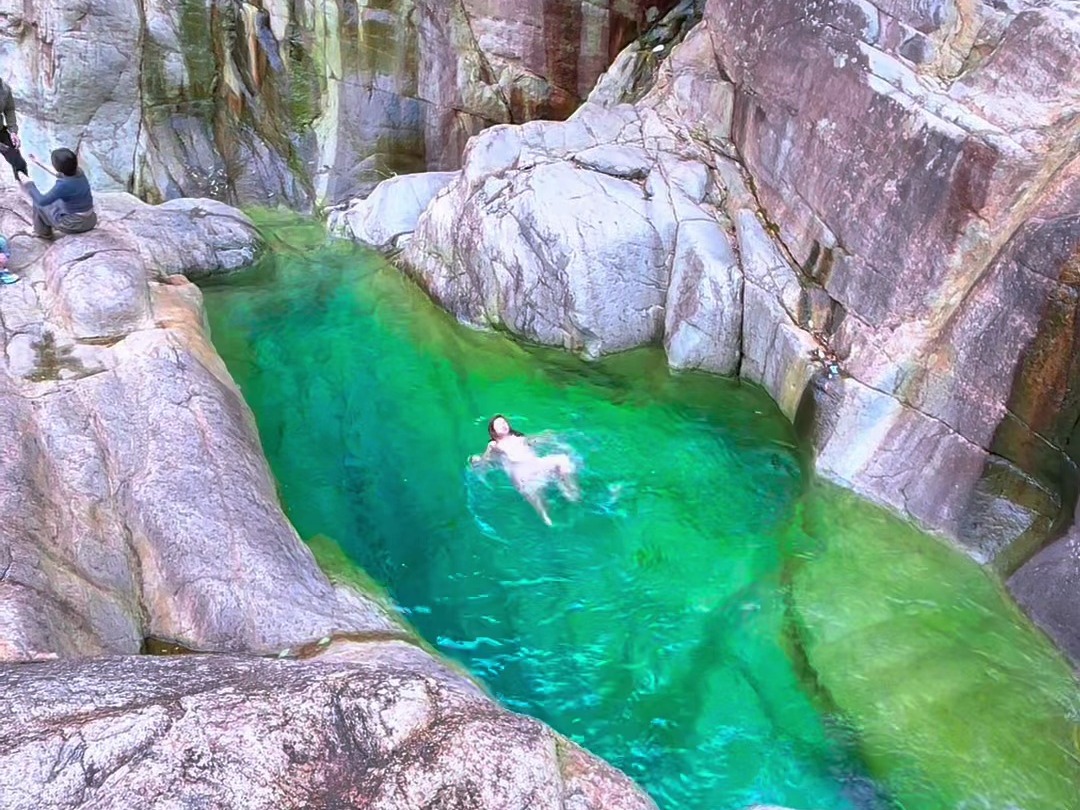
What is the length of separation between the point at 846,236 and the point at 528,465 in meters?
4.71

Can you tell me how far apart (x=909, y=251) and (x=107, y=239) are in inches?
385

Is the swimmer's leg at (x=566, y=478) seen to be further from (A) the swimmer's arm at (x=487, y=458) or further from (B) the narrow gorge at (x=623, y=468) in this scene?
(A) the swimmer's arm at (x=487, y=458)

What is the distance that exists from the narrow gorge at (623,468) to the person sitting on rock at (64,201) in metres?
0.25

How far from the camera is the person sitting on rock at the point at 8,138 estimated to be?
42.5 feet

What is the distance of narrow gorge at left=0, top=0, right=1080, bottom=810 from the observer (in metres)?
5.18

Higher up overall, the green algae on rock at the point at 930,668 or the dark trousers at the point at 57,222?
the dark trousers at the point at 57,222

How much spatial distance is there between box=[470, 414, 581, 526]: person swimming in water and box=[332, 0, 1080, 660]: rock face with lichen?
284 cm

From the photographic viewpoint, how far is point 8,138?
13820 millimetres

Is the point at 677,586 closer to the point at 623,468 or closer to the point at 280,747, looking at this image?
the point at 623,468

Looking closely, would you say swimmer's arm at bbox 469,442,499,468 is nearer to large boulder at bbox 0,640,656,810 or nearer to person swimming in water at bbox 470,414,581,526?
person swimming in water at bbox 470,414,581,526

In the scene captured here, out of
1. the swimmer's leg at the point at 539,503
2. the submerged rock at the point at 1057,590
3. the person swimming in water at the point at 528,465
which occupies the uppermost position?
the submerged rock at the point at 1057,590

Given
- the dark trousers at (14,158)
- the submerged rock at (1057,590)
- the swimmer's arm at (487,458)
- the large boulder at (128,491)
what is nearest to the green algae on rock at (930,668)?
the submerged rock at (1057,590)

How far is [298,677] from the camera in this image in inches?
203

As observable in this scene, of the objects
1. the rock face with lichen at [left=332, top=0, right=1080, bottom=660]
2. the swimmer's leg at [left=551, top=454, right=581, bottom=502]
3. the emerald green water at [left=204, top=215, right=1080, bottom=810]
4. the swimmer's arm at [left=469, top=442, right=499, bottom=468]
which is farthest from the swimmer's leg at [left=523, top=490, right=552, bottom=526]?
the rock face with lichen at [left=332, top=0, right=1080, bottom=660]
